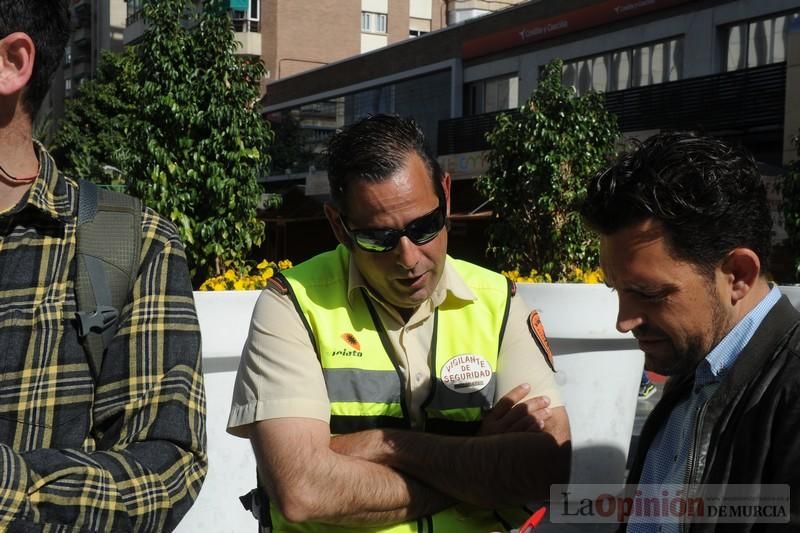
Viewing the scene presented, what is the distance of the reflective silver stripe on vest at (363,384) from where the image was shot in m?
2.46

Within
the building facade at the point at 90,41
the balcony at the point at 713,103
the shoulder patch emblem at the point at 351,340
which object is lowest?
the shoulder patch emblem at the point at 351,340

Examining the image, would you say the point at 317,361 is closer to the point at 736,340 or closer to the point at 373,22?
the point at 736,340

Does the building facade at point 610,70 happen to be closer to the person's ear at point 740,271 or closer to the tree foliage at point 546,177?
the tree foliage at point 546,177

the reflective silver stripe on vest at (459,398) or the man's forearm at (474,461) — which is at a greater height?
the reflective silver stripe on vest at (459,398)

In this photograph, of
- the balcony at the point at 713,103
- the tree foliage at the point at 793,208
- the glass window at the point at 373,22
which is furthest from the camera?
the glass window at the point at 373,22

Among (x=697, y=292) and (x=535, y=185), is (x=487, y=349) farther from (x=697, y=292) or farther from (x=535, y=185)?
(x=535, y=185)

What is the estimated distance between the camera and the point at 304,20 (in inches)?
1572

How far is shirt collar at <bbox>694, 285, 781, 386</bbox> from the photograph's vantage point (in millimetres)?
1977

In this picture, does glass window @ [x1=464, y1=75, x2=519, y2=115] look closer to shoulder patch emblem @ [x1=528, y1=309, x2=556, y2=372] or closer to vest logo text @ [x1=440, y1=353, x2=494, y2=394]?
shoulder patch emblem @ [x1=528, y1=309, x2=556, y2=372]

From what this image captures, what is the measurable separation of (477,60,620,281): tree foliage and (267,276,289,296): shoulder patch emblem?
5.67 metres

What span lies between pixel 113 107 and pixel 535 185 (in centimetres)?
2113

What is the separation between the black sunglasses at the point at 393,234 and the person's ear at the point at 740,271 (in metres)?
0.82

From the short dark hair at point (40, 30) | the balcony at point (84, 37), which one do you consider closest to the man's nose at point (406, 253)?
the short dark hair at point (40, 30)

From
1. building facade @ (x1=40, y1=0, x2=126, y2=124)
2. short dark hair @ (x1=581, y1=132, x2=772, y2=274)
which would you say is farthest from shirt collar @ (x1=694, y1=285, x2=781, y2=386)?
building facade @ (x1=40, y1=0, x2=126, y2=124)
